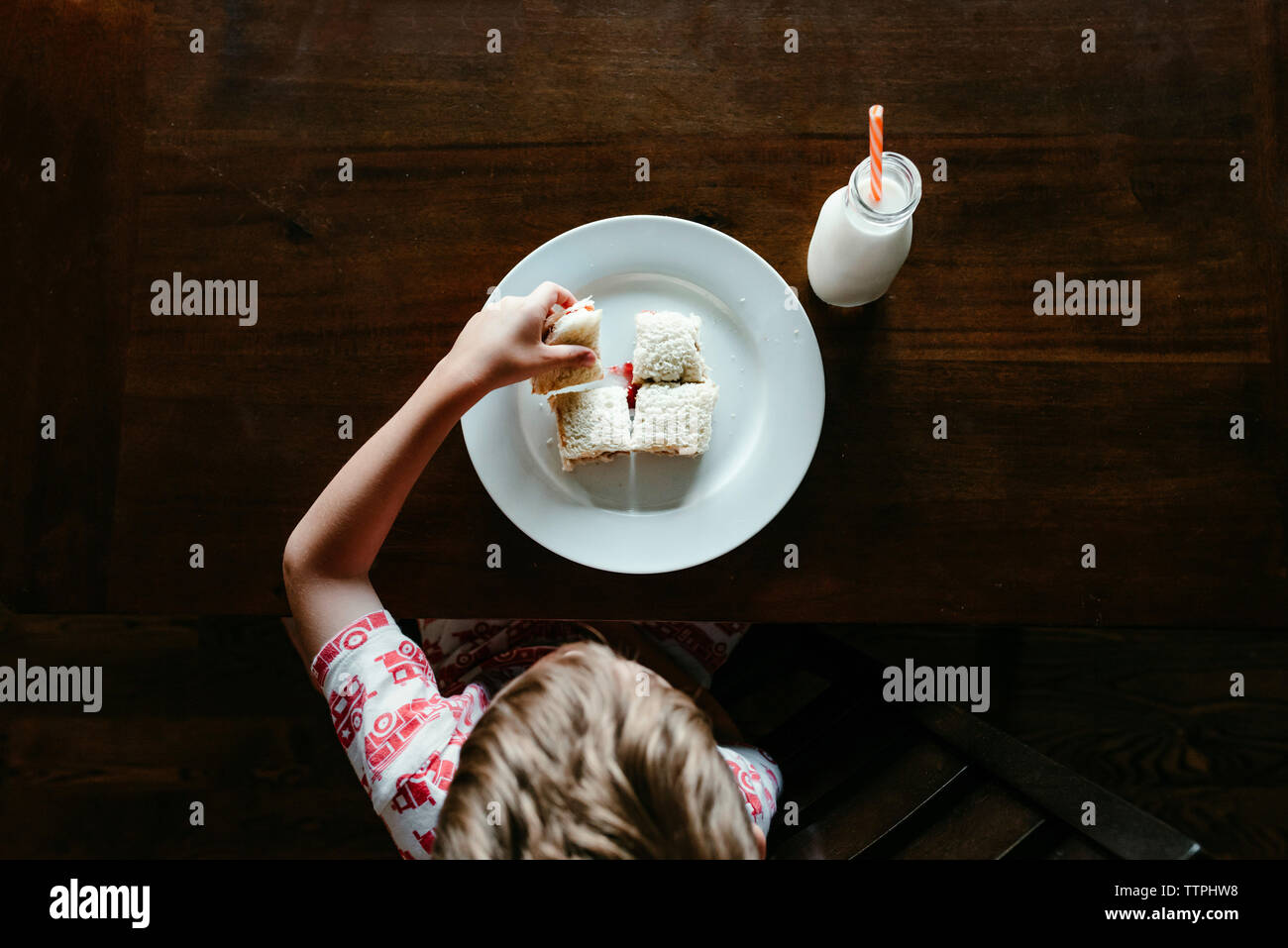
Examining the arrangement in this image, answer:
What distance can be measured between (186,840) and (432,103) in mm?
1300

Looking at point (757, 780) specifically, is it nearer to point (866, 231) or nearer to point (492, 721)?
point (492, 721)

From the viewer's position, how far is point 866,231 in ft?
2.64

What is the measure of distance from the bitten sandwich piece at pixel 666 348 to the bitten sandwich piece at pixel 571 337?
0.05 meters

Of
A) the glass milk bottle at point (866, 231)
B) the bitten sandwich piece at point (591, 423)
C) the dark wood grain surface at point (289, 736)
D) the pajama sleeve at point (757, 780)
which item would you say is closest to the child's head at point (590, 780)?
the pajama sleeve at point (757, 780)

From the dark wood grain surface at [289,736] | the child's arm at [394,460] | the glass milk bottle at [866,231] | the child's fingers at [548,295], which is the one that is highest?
the glass milk bottle at [866,231]

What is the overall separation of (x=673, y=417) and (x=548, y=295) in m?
0.19

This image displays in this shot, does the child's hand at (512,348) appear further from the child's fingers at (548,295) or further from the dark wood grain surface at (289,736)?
the dark wood grain surface at (289,736)

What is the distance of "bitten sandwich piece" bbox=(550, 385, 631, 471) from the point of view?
2.78 feet

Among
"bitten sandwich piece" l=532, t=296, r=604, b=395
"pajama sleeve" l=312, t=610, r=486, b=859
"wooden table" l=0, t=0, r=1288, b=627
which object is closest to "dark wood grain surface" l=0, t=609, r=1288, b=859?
"wooden table" l=0, t=0, r=1288, b=627

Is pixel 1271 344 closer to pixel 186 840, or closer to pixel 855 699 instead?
pixel 855 699

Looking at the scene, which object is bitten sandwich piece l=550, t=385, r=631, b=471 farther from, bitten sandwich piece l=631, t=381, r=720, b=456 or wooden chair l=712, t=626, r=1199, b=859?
wooden chair l=712, t=626, r=1199, b=859

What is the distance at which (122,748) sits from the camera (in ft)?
4.59

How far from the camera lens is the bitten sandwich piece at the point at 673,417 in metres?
0.86

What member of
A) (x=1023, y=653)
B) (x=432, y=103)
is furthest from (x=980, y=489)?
(x=432, y=103)
